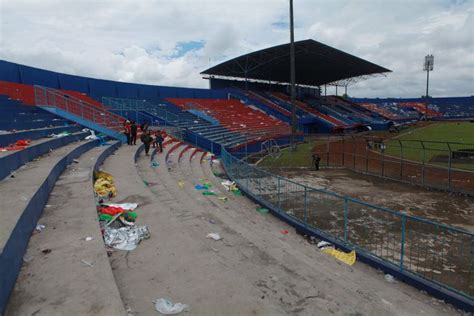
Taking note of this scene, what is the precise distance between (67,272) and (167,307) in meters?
1.41

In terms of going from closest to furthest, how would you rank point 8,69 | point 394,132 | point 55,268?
1. point 55,268
2. point 8,69
3. point 394,132

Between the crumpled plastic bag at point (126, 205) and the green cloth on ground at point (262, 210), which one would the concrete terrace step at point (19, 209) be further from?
the green cloth on ground at point (262, 210)

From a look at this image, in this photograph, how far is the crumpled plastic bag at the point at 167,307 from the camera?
392 cm

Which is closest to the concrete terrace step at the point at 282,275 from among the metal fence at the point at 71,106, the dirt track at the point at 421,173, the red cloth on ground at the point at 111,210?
the red cloth on ground at the point at 111,210

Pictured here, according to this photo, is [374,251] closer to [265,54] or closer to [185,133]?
[185,133]

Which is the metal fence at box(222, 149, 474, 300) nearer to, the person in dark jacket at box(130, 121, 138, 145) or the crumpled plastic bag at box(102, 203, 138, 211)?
the crumpled plastic bag at box(102, 203, 138, 211)

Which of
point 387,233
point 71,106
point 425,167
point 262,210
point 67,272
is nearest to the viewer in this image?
point 67,272

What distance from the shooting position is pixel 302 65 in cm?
4962

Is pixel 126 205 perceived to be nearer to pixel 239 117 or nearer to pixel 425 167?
pixel 425 167

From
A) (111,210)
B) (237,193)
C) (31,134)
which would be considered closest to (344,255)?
(111,210)

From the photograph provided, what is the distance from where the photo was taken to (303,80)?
62.9 meters

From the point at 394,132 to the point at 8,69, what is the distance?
45.7 m

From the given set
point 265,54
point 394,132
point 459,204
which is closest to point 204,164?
point 459,204

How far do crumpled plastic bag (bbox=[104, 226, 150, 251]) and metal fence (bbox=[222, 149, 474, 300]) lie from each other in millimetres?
4600
